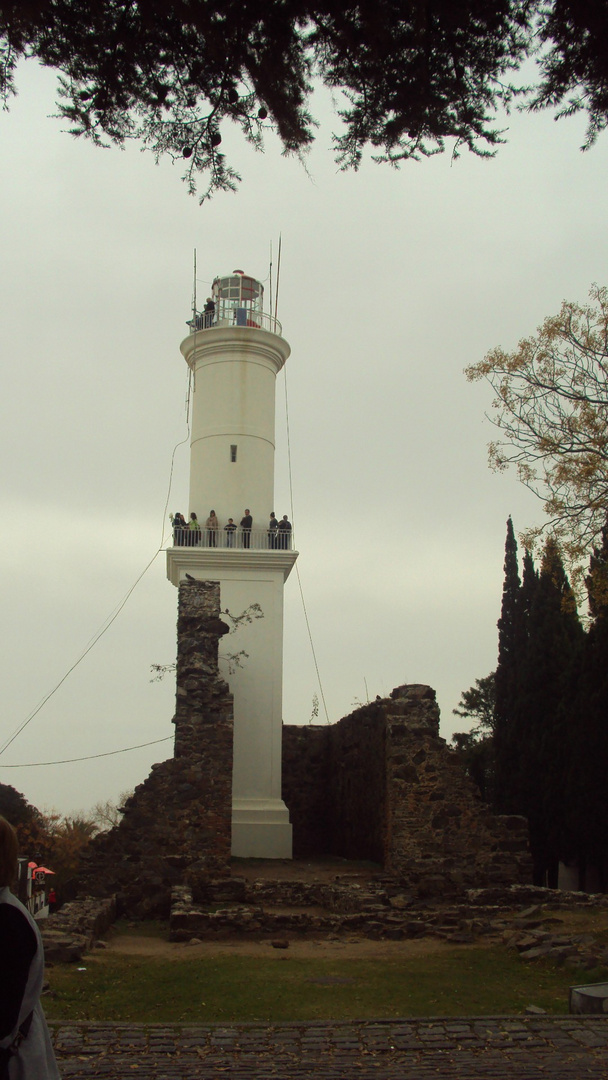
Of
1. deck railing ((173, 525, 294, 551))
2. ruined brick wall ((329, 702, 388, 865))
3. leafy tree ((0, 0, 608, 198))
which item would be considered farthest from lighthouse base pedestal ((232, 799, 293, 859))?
leafy tree ((0, 0, 608, 198))

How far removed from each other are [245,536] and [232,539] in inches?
12.6

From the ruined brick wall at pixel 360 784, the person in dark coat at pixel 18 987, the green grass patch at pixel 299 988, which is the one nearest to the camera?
the person in dark coat at pixel 18 987

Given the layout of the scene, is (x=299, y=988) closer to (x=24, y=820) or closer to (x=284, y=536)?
(x=284, y=536)

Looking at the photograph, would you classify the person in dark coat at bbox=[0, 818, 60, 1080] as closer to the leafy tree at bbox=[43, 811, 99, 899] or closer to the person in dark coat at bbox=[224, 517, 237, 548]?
the person in dark coat at bbox=[224, 517, 237, 548]

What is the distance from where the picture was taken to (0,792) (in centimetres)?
3753

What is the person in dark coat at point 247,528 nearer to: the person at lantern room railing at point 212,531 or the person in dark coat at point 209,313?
the person at lantern room railing at point 212,531

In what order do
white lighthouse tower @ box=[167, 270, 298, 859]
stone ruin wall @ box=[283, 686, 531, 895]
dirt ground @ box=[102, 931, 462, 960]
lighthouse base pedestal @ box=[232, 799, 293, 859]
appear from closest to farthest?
dirt ground @ box=[102, 931, 462, 960] → stone ruin wall @ box=[283, 686, 531, 895] → lighthouse base pedestal @ box=[232, 799, 293, 859] → white lighthouse tower @ box=[167, 270, 298, 859]

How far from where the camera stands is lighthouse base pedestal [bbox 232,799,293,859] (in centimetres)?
2145

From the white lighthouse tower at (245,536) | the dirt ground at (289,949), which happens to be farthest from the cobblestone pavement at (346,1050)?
the white lighthouse tower at (245,536)

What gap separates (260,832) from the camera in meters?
21.7

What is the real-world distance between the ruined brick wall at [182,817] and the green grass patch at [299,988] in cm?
488

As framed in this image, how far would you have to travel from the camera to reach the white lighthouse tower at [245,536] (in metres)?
22.8

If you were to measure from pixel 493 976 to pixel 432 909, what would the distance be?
4668 mm

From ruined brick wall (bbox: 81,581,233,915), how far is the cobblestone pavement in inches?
329
